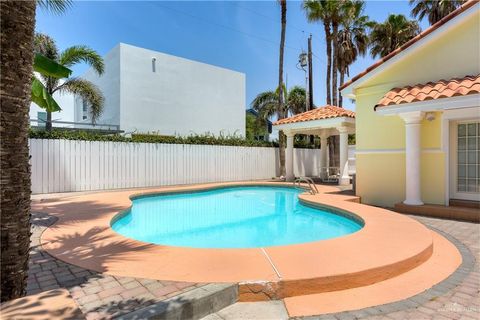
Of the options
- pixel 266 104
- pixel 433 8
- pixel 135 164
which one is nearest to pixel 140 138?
pixel 135 164

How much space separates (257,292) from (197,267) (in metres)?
0.99

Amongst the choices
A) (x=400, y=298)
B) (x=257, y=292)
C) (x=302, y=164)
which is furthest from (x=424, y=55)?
(x=302, y=164)

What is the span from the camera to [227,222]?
9.54 m

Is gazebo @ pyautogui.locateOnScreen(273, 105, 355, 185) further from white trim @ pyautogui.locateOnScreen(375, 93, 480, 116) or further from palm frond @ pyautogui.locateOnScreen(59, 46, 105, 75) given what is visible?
palm frond @ pyautogui.locateOnScreen(59, 46, 105, 75)

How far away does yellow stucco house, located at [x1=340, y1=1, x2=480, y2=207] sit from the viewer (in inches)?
341

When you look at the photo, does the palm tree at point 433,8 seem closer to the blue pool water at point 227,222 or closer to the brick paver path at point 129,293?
the blue pool water at point 227,222

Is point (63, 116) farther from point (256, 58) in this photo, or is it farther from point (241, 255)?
point (241, 255)

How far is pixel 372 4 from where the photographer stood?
23.1m

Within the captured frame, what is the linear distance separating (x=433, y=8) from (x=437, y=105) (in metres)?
18.9

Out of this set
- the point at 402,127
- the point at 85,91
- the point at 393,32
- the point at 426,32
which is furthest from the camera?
the point at 393,32

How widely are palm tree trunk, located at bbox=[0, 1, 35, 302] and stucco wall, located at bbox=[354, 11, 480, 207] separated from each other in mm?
10687

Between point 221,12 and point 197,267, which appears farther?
point 221,12

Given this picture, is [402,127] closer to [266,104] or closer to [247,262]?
[247,262]

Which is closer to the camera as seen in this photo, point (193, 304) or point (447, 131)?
point (193, 304)
